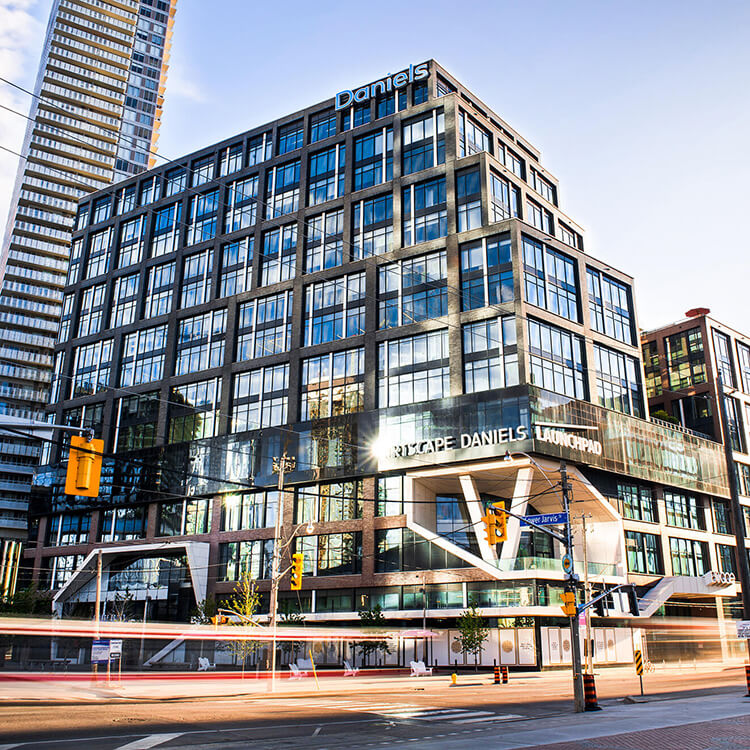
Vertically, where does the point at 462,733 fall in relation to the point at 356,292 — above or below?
below

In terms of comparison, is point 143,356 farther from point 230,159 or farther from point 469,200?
point 469,200

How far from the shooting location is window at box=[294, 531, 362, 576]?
68312 mm

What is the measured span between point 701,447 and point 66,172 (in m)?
108

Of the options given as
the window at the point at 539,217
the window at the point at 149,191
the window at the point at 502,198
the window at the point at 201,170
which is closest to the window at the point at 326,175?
the window at the point at 201,170

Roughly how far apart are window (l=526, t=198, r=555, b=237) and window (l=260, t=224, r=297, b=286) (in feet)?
83.8

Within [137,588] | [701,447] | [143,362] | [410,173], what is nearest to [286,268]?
[410,173]

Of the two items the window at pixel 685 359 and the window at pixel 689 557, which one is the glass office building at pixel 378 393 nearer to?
the window at pixel 689 557

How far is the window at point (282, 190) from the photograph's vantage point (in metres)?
86.2

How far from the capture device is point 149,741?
16.7 meters

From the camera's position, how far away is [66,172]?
128 m

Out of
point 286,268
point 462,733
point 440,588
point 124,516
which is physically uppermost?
point 286,268

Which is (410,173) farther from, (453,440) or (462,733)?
(462,733)

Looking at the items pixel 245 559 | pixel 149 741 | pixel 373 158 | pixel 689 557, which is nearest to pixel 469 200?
pixel 373 158

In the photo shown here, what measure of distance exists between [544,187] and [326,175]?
26.6 m
